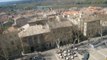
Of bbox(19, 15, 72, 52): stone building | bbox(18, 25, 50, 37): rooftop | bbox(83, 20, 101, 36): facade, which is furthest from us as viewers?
bbox(83, 20, 101, 36): facade

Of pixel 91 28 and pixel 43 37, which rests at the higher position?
pixel 43 37

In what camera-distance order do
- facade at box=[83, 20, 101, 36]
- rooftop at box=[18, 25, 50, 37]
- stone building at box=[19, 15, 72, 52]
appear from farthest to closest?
1. facade at box=[83, 20, 101, 36]
2. rooftop at box=[18, 25, 50, 37]
3. stone building at box=[19, 15, 72, 52]

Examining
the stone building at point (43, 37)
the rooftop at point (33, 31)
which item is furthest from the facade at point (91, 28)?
the rooftop at point (33, 31)

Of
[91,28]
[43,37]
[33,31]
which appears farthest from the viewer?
[91,28]

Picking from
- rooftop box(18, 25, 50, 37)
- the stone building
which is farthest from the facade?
rooftop box(18, 25, 50, 37)

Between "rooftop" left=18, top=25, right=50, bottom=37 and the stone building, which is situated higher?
"rooftop" left=18, top=25, right=50, bottom=37

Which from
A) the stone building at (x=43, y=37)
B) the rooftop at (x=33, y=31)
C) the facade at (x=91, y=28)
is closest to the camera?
the stone building at (x=43, y=37)

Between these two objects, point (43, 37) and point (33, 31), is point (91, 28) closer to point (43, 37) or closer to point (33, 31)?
point (43, 37)

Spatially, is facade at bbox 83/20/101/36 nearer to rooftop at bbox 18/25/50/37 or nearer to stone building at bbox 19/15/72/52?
stone building at bbox 19/15/72/52

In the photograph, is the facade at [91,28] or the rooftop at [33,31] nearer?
the rooftop at [33,31]

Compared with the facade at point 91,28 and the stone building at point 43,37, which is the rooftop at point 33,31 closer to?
the stone building at point 43,37

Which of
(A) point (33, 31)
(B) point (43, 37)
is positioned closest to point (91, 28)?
(B) point (43, 37)

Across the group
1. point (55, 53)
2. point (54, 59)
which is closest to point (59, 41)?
point (55, 53)
